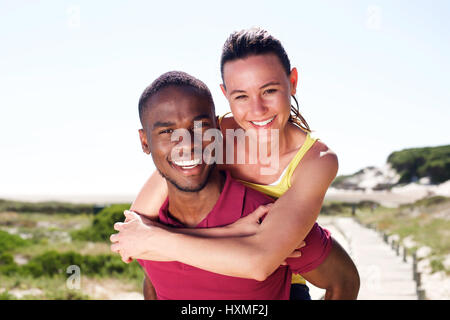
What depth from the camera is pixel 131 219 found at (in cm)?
258

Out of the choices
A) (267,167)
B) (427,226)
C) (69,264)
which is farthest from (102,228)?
(267,167)

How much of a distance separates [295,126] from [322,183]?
63cm

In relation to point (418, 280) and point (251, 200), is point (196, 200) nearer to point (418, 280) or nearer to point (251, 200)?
point (251, 200)

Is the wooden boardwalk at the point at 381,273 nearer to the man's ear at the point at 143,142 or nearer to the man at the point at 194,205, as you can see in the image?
the man at the point at 194,205

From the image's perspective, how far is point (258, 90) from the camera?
2541 mm

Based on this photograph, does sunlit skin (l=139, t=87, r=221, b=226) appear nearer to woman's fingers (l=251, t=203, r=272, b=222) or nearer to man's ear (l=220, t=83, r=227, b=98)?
woman's fingers (l=251, t=203, r=272, b=222)

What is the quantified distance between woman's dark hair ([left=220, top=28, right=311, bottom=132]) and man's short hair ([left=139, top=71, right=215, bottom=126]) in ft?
1.23

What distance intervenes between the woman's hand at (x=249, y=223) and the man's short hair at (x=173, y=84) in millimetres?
522

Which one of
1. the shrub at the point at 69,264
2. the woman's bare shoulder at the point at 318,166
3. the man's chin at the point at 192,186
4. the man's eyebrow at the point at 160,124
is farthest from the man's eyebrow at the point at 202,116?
the shrub at the point at 69,264
